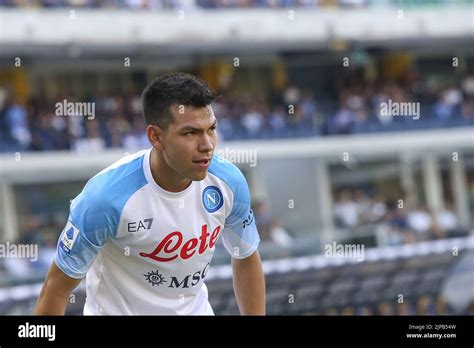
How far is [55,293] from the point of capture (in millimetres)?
4426

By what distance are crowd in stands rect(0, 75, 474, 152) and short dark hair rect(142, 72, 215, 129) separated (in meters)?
15.0

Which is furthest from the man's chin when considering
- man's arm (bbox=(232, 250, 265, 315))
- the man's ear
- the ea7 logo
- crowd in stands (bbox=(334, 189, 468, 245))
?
crowd in stands (bbox=(334, 189, 468, 245))

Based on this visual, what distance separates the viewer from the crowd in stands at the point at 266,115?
1967cm

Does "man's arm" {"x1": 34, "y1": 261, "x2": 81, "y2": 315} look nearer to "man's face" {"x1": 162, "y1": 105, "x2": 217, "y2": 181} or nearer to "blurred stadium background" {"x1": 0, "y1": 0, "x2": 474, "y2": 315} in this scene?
"man's face" {"x1": 162, "y1": 105, "x2": 217, "y2": 181}

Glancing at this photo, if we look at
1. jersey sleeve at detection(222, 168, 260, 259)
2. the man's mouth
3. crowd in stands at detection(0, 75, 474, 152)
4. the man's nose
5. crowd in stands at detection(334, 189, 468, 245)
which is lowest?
crowd in stands at detection(334, 189, 468, 245)

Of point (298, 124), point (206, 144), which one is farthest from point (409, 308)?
point (206, 144)

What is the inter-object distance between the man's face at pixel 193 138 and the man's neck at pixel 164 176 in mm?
171

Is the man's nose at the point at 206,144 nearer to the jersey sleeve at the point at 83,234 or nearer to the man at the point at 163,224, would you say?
the man at the point at 163,224

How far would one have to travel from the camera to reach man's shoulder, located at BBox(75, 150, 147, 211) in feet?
14.5

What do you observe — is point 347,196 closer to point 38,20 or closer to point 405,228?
point 405,228

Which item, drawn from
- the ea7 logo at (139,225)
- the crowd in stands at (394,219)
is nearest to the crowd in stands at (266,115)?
the crowd in stands at (394,219)

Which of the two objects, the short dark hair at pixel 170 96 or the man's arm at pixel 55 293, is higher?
the short dark hair at pixel 170 96

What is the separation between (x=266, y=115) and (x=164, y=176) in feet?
59.0
